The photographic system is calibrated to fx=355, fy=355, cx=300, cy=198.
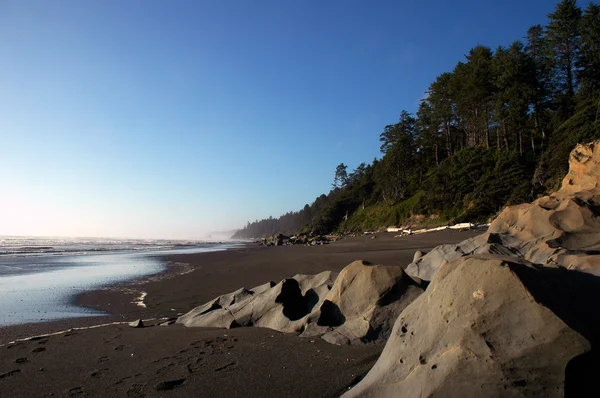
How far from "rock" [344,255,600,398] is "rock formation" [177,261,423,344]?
1.75m

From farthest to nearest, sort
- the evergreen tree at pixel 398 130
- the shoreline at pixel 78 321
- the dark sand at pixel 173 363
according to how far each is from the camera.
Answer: the evergreen tree at pixel 398 130 → the shoreline at pixel 78 321 → the dark sand at pixel 173 363

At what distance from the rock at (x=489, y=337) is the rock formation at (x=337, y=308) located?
1.75 m

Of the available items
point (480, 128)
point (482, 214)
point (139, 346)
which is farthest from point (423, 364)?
point (480, 128)

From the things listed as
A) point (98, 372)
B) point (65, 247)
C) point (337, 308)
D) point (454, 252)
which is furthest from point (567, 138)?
point (65, 247)

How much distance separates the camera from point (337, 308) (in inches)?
223

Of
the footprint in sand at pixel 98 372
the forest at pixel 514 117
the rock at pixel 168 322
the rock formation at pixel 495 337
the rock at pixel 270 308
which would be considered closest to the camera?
the rock formation at pixel 495 337

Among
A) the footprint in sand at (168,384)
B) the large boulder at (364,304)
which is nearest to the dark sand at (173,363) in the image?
the footprint in sand at (168,384)

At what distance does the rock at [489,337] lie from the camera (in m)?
2.44

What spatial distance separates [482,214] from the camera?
2975 centimetres

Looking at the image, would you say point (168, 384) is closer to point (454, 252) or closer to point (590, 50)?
point (454, 252)

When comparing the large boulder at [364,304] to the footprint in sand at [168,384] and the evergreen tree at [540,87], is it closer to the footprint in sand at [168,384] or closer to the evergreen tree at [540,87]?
the footprint in sand at [168,384]

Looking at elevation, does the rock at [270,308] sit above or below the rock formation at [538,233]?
below

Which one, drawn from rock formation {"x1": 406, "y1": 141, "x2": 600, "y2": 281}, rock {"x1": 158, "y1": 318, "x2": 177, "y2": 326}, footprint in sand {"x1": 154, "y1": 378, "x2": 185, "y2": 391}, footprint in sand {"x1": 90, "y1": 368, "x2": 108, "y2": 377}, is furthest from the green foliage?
footprint in sand {"x1": 90, "y1": 368, "x2": 108, "y2": 377}

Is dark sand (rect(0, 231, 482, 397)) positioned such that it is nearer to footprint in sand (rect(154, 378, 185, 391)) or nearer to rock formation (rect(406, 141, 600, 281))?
footprint in sand (rect(154, 378, 185, 391))
